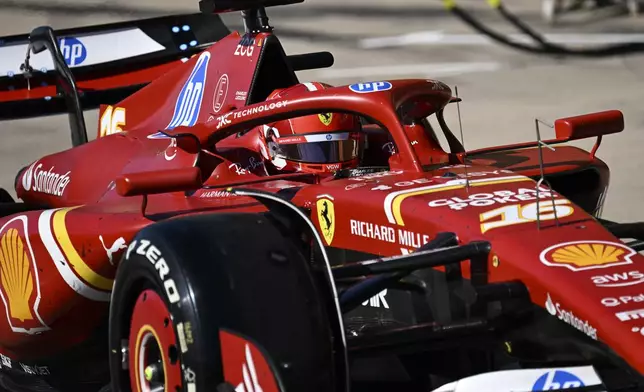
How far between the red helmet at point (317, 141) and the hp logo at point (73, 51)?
2.47 metres

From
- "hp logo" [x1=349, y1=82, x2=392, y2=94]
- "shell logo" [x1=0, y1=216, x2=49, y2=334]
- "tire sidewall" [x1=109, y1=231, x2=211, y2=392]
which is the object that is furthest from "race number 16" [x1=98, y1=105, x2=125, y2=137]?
"tire sidewall" [x1=109, y1=231, x2=211, y2=392]

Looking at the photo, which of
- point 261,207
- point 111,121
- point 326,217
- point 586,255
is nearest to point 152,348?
point 326,217

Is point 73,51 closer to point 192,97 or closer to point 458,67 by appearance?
point 192,97

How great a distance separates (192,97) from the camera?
5.68 m

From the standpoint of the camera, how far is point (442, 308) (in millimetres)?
3854

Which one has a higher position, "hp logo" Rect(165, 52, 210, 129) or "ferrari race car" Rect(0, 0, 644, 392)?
"hp logo" Rect(165, 52, 210, 129)

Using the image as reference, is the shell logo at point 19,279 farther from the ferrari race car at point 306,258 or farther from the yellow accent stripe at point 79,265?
the yellow accent stripe at point 79,265

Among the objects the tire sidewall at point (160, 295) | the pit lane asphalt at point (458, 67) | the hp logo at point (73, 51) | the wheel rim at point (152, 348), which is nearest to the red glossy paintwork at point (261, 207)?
the tire sidewall at point (160, 295)

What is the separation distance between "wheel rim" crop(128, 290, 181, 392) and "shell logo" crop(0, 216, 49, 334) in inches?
41.1

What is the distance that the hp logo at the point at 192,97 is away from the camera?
5621 mm

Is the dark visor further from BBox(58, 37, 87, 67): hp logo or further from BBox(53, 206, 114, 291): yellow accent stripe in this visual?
BBox(58, 37, 87, 67): hp logo

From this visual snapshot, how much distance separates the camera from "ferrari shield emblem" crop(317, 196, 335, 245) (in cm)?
427

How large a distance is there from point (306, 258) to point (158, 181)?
747mm

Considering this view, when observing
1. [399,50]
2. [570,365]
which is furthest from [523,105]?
[570,365]
